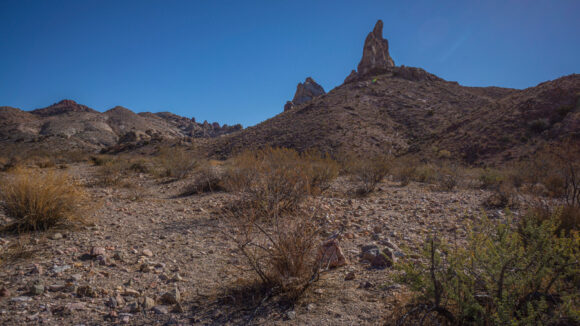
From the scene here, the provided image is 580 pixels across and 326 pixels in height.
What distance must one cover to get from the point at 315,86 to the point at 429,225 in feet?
258

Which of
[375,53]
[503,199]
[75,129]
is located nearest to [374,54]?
[375,53]

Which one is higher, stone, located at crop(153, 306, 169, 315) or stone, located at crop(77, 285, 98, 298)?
stone, located at crop(77, 285, 98, 298)

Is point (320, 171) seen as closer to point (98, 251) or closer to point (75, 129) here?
point (98, 251)

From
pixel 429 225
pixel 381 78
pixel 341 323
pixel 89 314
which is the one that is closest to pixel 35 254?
pixel 89 314

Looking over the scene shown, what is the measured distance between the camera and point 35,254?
3.08 m

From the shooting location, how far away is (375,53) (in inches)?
2384

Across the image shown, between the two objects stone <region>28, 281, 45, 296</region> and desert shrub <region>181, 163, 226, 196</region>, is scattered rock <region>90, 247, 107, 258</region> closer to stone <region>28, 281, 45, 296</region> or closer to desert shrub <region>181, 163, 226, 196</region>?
stone <region>28, 281, 45, 296</region>

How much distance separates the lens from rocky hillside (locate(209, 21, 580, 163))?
63.3 feet

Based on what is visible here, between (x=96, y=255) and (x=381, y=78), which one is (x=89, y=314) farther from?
(x=381, y=78)

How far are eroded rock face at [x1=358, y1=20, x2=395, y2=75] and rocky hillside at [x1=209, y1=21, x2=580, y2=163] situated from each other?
1797 cm

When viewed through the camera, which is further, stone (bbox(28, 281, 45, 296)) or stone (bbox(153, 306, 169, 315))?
stone (bbox(28, 281, 45, 296))

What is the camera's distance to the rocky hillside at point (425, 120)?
19.3 m

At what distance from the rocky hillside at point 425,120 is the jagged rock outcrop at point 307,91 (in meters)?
34.4

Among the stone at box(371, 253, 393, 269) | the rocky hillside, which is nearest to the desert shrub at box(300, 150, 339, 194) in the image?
the stone at box(371, 253, 393, 269)
